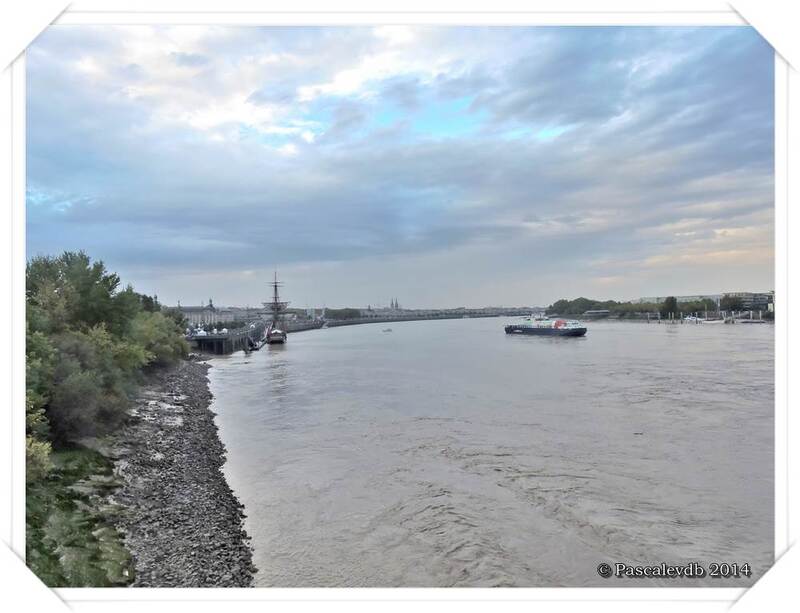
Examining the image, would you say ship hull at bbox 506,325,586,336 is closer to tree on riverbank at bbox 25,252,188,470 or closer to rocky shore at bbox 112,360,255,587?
tree on riverbank at bbox 25,252,188,470

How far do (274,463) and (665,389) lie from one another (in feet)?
33.7

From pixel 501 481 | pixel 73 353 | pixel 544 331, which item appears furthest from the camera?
pixel 544 331

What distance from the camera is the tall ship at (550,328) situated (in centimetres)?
3878

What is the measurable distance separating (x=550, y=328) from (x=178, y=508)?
4100 centimetres

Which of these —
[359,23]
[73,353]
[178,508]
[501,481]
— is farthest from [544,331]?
[359,23]

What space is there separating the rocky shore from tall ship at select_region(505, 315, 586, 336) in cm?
3317

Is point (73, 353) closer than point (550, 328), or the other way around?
point (73, 353)

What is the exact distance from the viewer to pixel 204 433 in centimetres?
920

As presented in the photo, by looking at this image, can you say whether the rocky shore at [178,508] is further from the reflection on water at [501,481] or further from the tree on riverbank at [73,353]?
the tree on riverbank at [73,353]

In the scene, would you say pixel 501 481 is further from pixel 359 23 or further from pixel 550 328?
pixel 550 328

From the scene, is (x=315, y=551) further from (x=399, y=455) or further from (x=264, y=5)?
(x=264, y=5)

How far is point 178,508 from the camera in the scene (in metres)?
5.29

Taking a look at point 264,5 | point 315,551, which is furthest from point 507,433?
point 264,5
